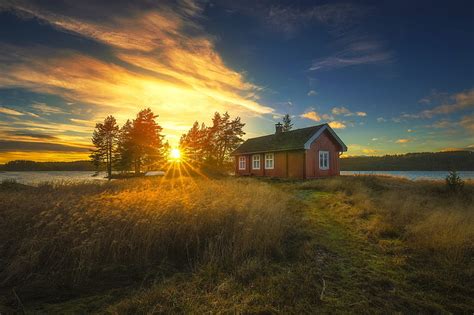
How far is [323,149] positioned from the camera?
76.4 feet

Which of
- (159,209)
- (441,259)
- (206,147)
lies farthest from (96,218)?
(206,147)

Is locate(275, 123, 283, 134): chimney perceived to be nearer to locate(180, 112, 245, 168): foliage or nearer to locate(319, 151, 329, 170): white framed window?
locate(319, 151, 329, 170): white framed window

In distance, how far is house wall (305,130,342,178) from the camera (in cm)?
2191

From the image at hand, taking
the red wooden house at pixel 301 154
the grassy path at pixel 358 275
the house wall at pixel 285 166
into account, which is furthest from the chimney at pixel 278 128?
the grassy path at pixel 358 275

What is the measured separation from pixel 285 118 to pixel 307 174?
43933 millimetres

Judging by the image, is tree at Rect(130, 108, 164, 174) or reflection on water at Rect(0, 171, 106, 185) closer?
reflection on water at Rect(0, 171, 106, 185)

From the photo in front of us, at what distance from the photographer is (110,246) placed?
170 inches

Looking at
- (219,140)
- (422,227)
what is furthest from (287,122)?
(422,227)

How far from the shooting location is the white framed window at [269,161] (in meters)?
25.6

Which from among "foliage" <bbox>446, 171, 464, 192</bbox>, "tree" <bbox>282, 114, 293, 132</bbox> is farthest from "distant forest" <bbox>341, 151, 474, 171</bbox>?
"foliage" <bbox>446, 171, 464, 192</bbox>

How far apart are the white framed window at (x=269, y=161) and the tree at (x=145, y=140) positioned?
22268 millimetres

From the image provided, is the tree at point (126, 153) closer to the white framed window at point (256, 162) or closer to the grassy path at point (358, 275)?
the white framed window at point (256, 162)

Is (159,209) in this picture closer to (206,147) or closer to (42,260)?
(42,260)

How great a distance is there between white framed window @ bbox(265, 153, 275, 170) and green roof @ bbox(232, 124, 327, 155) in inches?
30.2
